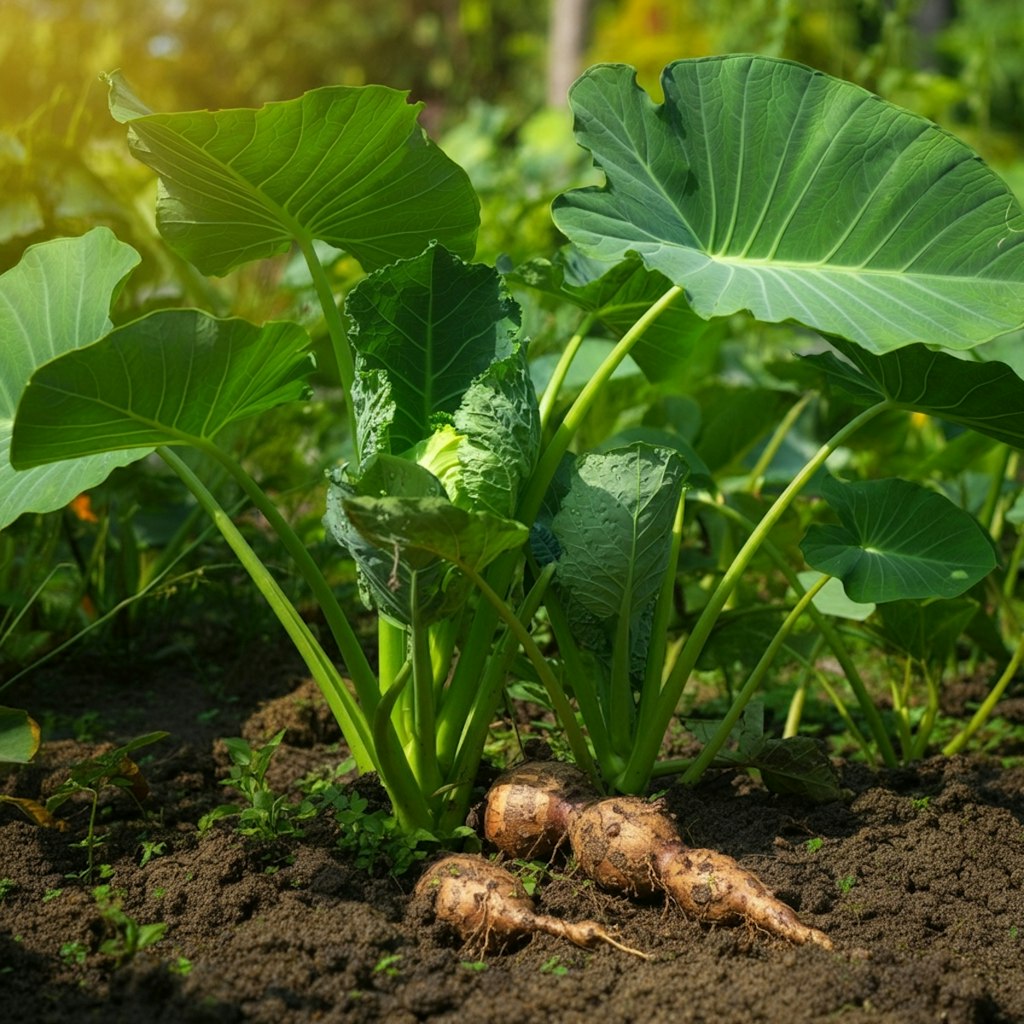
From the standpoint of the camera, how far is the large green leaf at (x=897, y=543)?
1613 millimetres

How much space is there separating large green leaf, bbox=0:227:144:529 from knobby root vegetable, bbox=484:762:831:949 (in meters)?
0.71

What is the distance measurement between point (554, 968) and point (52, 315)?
114 centimetres

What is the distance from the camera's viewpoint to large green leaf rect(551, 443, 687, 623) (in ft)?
4.96

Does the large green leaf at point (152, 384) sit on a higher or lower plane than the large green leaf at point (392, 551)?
higher

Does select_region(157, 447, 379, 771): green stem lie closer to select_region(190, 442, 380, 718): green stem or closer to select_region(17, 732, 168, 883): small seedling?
select_region(190, 442, 380, 718): green stem

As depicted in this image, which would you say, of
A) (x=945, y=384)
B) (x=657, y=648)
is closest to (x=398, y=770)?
(x=657, y=648)

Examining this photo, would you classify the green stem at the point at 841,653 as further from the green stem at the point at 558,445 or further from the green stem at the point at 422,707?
the green stem at the point at 422,707

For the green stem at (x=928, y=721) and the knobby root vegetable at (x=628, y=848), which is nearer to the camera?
the knobby root vegetable at (x=628, y=848)

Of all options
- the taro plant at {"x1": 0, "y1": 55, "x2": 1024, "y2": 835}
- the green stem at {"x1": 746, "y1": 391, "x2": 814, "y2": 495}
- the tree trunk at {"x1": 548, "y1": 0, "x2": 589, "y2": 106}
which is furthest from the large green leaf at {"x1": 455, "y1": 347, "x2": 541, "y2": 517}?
the tree trunk at {"x1": 548, "y1": 0, "x2": 589, "y2": 106}

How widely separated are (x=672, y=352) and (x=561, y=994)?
1091 millimetres

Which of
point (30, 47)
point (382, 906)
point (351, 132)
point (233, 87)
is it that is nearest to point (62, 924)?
Answer: point (382, 906)

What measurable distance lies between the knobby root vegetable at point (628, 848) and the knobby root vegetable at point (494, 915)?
0.34 ft

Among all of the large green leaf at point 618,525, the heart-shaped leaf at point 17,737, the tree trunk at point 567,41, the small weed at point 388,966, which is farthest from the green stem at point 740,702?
the tree trunk at point 567,41

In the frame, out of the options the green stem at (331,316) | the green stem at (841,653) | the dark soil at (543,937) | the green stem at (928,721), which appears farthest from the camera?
the green stem at (928,721)
